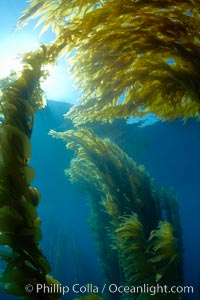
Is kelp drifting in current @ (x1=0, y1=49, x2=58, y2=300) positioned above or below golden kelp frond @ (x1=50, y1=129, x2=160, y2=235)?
below

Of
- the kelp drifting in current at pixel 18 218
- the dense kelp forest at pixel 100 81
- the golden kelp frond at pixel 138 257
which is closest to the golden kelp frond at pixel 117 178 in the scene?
the golden kelp frond at pixel 138 257

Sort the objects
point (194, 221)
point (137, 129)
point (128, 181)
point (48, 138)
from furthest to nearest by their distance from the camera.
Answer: point (194, 221) < point (48, 138) < point (137, 129) < point (128, 181)

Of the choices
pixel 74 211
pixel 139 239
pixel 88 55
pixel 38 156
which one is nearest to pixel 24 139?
pixel 88 55

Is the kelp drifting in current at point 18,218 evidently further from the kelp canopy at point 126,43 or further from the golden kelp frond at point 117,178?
the golden kelp frond at point 117,178

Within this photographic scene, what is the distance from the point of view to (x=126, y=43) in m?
2.19

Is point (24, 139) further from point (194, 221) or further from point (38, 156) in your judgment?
point (194, 221)

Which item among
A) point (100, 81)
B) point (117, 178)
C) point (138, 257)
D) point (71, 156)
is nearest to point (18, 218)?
point (100, 81)

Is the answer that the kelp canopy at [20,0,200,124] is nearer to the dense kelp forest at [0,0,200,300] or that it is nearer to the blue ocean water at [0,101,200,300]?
the dense kelp forest at [0,0,200,300]

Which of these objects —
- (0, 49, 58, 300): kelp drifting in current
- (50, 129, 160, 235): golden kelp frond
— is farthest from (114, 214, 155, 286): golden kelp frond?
(0, 49, 58, 300): kelp drifting in current

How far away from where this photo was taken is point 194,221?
62.1 metres

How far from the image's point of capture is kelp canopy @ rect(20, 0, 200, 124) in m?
2.02

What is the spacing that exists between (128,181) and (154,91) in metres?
3.69

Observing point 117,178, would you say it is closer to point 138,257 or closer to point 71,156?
point 138,257

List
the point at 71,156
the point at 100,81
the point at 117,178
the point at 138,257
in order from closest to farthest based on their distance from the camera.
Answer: the point at 100,81 < the point at 138,257 < the point at 117,178 < the point at 71,156
